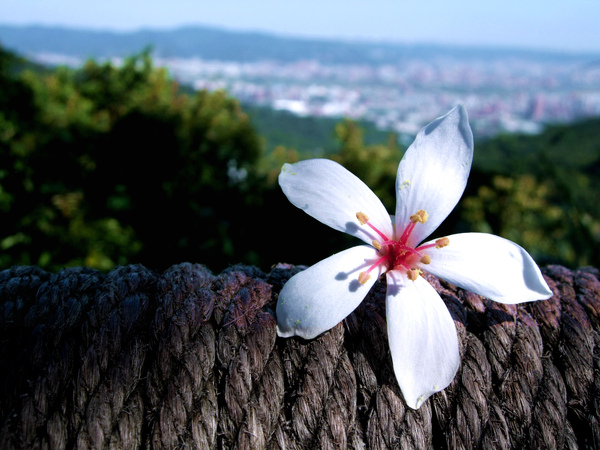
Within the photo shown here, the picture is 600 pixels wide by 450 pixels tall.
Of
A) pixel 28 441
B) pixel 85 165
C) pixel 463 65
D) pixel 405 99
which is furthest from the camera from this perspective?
pixel 463 65

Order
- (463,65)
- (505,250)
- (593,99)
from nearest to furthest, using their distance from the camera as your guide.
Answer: (505,250) < (593,99) < (463,65)

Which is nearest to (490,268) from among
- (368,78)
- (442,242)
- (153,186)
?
(442,242)

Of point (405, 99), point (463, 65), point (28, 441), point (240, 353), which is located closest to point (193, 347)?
point (240, 353)

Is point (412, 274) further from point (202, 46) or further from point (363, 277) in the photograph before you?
point (202, 46)

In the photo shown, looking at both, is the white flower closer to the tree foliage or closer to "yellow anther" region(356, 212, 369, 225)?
"yellow anther" region(356, 212, 369, 225)

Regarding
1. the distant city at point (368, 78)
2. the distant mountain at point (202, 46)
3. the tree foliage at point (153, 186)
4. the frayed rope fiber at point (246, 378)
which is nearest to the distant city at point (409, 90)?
the distant city at point (368, 78)

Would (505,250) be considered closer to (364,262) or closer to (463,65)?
(364,262)

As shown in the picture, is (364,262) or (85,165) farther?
(85,165)
